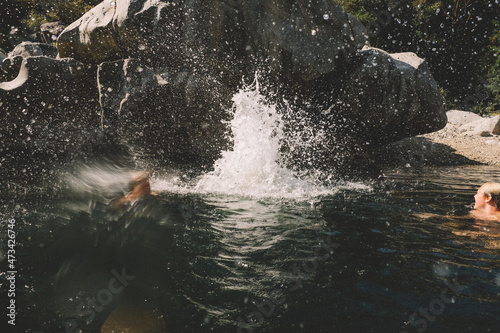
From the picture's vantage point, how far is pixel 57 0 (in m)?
13.5

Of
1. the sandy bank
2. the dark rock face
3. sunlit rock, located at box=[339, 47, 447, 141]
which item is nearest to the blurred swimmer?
the dark rock face

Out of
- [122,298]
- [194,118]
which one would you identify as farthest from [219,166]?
[122,298]

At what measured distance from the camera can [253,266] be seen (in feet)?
8.95

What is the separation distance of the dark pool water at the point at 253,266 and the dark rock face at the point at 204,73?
8.56 ft

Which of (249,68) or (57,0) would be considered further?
(57,0)

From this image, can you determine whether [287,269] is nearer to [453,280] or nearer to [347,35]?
[453,280]

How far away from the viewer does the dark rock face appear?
6.27 meters

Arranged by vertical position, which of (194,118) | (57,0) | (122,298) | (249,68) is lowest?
(122,298)

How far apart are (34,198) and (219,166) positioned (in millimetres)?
3341

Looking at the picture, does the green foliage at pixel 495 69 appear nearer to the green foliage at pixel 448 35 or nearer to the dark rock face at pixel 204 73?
Answer: the green foliage at pixel 448 35

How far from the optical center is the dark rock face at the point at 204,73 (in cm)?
627

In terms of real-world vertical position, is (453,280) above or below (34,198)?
below

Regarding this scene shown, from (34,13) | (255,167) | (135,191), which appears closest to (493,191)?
(255,167)

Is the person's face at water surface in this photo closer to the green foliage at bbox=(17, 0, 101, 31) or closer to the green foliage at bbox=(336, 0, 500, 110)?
the green foliage at bbox=(336, 0, 500, 110)
